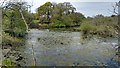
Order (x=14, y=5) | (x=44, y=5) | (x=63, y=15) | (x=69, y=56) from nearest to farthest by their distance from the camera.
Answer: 1. (x=14, y=5)
2. (x=69, y=56)
3. (x=63, y=15)
4. (x=44, y=5)

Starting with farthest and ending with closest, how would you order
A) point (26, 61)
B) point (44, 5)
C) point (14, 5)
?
point (44, 5)
point (26, 61)
point (14, 5)

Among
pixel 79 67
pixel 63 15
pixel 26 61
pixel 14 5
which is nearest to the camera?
pixel 14 5

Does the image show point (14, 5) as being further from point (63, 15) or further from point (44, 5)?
point (44, 5)

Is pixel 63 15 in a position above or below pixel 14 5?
below

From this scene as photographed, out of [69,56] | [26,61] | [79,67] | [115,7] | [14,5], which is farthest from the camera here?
[69,56]

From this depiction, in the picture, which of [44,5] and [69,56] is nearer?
[69,56]

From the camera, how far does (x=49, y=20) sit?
53.0 m

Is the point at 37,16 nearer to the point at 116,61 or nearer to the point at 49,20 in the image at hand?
the point at 49,20

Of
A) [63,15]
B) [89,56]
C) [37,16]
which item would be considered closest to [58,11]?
[63,15]

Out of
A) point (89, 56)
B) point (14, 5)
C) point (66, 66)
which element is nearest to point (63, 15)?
point (89, 56)

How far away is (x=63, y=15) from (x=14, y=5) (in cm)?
4224

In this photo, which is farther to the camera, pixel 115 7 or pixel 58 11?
pixel 58 11

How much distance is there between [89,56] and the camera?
1605 centimetres

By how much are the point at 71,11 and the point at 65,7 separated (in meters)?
1.72
